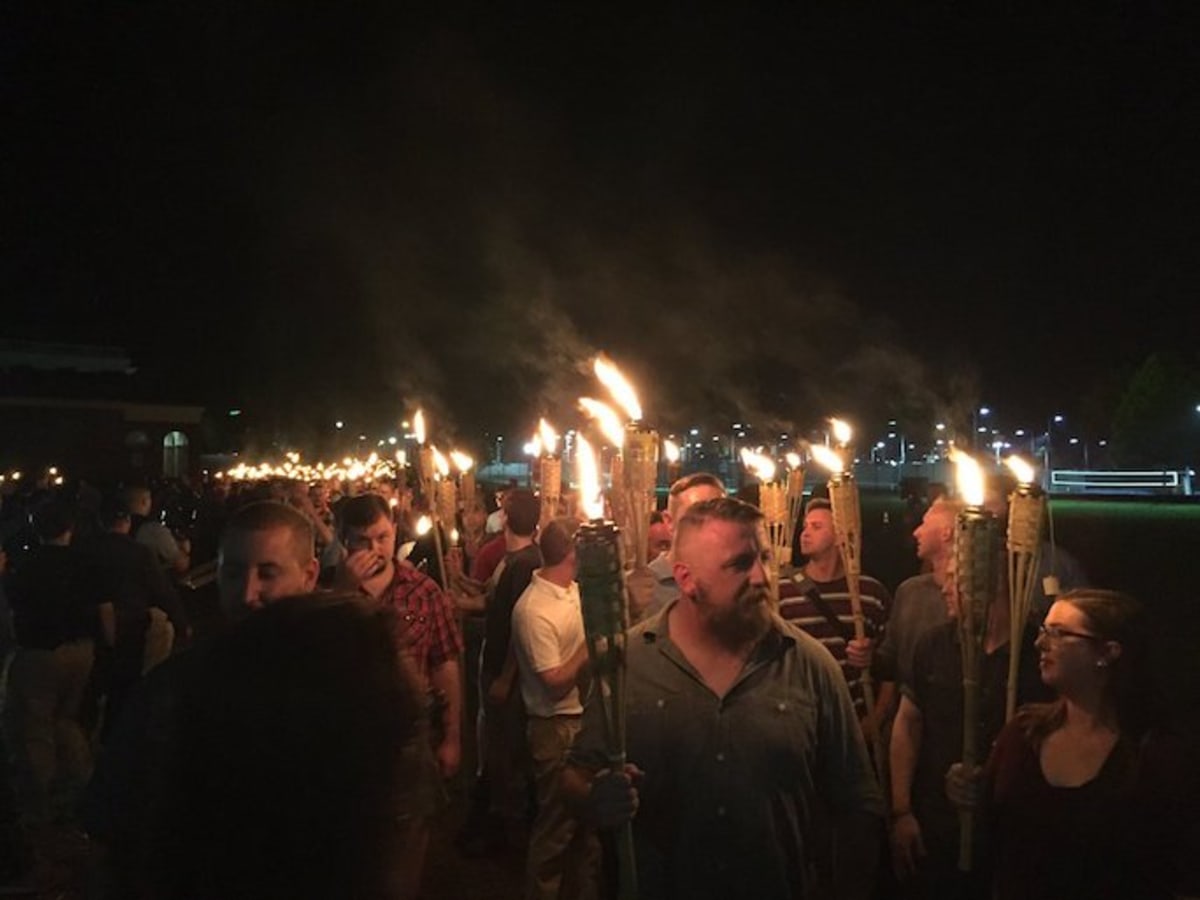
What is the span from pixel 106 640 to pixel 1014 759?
645 centimetres

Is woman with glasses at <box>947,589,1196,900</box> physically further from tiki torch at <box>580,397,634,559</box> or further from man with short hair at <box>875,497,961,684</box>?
tiki torch at <box>580,397,634,559</box>

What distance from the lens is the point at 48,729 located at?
7609 millimetres

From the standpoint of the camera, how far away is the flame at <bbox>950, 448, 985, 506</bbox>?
4.40 m

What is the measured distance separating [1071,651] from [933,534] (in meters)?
2.06

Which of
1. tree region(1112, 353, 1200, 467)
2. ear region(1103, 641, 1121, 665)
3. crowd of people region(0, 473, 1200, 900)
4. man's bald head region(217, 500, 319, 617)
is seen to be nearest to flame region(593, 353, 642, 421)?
crowd of people region(0, 473, 1200, 900)

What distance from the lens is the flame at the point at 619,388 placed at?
484 centimetres

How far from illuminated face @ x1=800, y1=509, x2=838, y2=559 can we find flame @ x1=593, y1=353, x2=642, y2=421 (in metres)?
1.81

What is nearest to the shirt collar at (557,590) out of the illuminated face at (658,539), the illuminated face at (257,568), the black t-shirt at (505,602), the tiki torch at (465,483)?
the black t-shirt at (505,602)

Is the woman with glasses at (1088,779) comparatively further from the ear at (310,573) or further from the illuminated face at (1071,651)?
the ear at (310,573)

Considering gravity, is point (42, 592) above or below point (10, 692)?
above

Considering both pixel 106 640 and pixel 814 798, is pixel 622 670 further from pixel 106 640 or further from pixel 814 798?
pixel 106 640

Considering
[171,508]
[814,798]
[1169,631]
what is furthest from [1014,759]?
[171,508]

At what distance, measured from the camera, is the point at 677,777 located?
11.6ft

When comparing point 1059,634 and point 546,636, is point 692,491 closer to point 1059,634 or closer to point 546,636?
point 546,636
